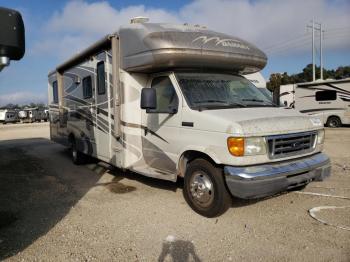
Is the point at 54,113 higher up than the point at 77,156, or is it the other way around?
the point at 54,113

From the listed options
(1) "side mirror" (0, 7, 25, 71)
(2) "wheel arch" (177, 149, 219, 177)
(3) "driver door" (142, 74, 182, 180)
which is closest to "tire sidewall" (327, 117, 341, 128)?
(3) "driver door" (142, 74, 182, 180)

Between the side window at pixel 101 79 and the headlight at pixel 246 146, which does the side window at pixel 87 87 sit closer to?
the side window at pixel 101 79

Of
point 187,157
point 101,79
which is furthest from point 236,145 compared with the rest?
point 101,79

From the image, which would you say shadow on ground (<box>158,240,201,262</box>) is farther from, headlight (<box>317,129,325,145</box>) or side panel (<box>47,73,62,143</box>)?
side panel (<box>47,73,62,143</box>)

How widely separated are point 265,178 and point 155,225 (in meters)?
1.69

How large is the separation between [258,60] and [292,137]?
6.94ft

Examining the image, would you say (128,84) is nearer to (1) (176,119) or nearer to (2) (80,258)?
(1) (176,119)

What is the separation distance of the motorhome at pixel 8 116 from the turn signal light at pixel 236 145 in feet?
139

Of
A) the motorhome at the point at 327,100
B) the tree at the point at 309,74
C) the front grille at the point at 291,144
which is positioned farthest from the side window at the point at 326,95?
the tree at the point at 309,74

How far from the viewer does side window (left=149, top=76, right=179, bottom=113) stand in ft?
18.6

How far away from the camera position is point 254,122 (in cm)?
471

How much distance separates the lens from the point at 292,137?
200 inches

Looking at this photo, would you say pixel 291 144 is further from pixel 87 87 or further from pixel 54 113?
pixel 54 113

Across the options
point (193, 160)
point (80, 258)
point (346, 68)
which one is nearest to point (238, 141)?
point (193, 160)
